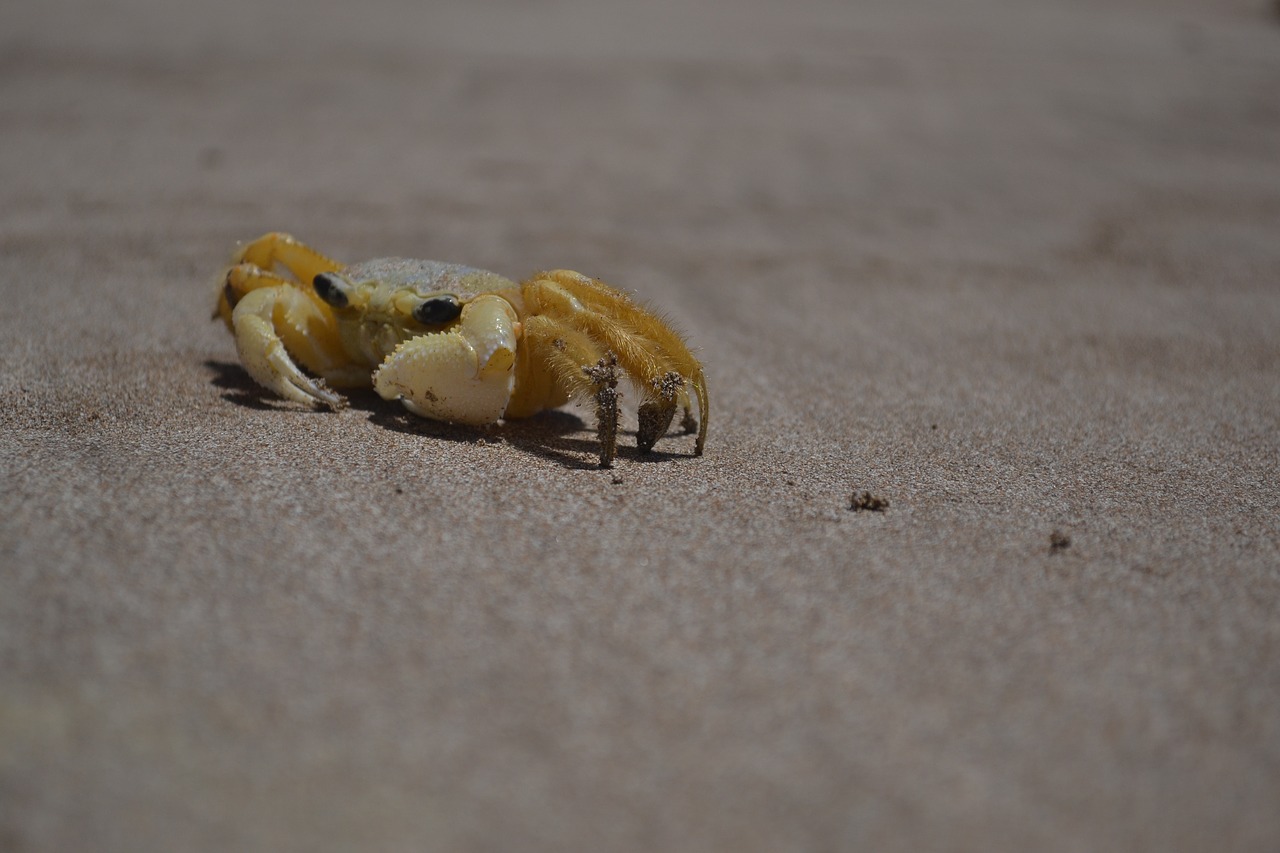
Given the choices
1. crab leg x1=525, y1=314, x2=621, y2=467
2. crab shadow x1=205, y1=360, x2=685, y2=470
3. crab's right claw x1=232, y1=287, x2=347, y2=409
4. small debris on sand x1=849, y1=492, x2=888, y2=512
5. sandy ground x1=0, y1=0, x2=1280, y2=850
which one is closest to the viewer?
sandy ground x1=0, y1=0, x2=1280, y2=850

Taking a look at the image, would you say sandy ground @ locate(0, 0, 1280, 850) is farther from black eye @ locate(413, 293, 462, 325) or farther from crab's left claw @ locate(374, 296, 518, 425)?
black eye @ locate(413, 293, 462, 325)

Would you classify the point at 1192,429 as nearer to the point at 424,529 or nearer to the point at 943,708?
the point at 943,708

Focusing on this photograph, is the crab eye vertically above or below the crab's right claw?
above

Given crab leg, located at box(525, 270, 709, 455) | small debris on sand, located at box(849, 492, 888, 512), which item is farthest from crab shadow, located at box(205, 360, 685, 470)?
small debris on sand, located at box(849, 492, 888, 512)

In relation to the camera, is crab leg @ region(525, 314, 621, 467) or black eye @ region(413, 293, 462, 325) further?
black eye @ region(413, 293, 462, 325)

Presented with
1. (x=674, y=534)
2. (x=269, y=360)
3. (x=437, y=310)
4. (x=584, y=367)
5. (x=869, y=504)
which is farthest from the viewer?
(x=269, y=360)

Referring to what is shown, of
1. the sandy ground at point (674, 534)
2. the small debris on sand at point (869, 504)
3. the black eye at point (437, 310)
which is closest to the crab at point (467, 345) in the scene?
the black eye at point (437, 310)

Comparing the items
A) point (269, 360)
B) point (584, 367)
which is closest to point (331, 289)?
point (269, 360)

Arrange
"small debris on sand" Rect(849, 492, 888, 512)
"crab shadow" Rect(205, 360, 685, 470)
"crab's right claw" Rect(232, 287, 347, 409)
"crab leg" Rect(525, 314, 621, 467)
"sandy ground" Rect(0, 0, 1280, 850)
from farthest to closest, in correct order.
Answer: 1. "crab's right claw" Rect(232, 287, 347, 409)
2. "crab shadow" Rect(205, 360, 685, 470)
3. "crab leg" Rect(525, 314, 621, 467)
4. "small debris on sand" Rect(849, 492, 888, 512)
5. "sandy ground" Rect(0, 0, 1280, 850)

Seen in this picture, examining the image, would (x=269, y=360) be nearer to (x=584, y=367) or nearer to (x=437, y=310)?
(x=437, y=310)
